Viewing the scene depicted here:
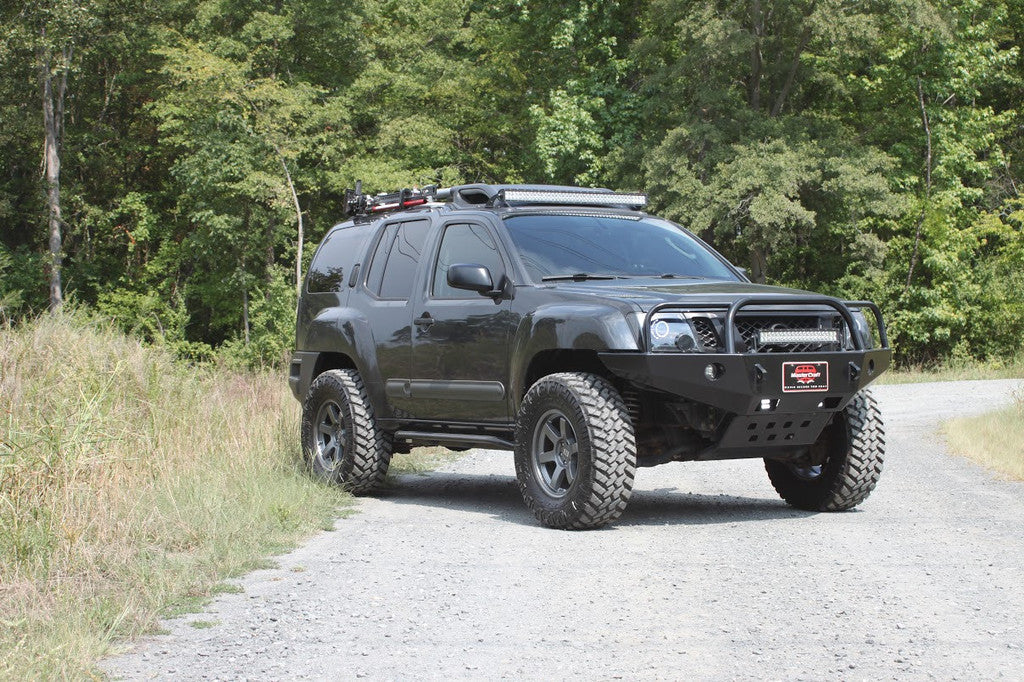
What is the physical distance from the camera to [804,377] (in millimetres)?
7879

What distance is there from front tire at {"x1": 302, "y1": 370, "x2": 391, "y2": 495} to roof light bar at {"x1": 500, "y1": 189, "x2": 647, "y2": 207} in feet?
6.50

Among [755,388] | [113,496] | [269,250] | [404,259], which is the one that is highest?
[269,250]

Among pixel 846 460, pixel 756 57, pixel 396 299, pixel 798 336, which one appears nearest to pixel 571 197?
pixel 396 299

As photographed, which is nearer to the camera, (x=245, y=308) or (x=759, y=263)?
(x=759, y=263)

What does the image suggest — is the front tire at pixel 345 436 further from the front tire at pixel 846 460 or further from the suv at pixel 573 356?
the front tire at pixel 846 460

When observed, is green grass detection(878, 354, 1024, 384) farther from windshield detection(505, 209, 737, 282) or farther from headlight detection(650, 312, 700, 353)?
headlight detection(650, 312, 700, 353)

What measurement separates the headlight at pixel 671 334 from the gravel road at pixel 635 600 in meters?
1.14

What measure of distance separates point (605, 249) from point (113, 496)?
3.82m

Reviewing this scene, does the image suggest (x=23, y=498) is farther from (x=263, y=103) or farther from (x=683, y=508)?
(x=263, y=103)

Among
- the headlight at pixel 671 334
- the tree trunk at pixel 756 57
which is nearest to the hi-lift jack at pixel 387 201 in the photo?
the headlight at pixel 671 334

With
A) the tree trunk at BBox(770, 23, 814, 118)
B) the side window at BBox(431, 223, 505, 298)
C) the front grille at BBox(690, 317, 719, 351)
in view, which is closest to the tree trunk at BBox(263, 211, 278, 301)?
the tree trunk at BBox(770, 23, 814, 118)

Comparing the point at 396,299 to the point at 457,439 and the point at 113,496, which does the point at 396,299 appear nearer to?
the point at 457,439

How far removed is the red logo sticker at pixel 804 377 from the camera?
7809 millimetres

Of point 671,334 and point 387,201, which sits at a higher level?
point 387,201
